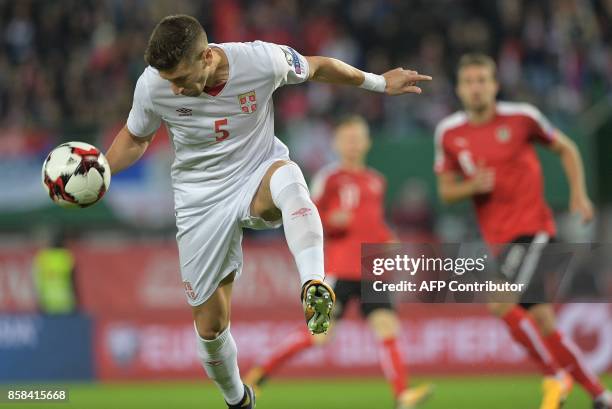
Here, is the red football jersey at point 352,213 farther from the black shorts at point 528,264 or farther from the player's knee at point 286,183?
the player's knee at point 286,183

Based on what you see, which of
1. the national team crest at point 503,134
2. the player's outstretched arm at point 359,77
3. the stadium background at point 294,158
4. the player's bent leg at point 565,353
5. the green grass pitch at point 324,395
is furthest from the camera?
the stadium background at point 294,158

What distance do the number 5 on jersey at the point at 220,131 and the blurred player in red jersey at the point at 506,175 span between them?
87.7 inches

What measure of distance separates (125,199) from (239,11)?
3974mm

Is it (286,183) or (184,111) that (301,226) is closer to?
(286,183)

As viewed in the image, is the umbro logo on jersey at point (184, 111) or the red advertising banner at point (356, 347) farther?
the red advertising banner at point (356, 347)

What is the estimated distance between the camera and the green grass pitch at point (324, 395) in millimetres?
8620

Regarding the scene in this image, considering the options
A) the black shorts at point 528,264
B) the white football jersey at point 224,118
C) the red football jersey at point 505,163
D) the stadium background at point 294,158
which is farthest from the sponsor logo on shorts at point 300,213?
the stadium background at point 294,158

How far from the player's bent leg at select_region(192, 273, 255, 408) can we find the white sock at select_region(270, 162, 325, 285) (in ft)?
2.44

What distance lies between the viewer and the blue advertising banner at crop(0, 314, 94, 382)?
11.8 m

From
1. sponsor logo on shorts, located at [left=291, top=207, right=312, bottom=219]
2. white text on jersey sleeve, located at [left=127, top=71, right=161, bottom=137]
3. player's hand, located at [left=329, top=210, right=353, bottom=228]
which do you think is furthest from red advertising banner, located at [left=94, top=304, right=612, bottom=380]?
sponsor logo on shorts, located at [left=291, top=207, right=312, bottom=219]

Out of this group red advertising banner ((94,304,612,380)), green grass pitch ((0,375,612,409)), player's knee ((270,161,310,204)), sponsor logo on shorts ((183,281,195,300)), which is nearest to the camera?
player's knee ((270,161,310,204))

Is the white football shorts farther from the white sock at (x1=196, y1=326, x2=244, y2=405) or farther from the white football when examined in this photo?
the white football

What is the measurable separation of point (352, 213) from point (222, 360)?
2.89 meters

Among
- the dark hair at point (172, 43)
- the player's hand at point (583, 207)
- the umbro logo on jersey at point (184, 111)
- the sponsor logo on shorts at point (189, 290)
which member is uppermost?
the dark hair at point (172, 43)
